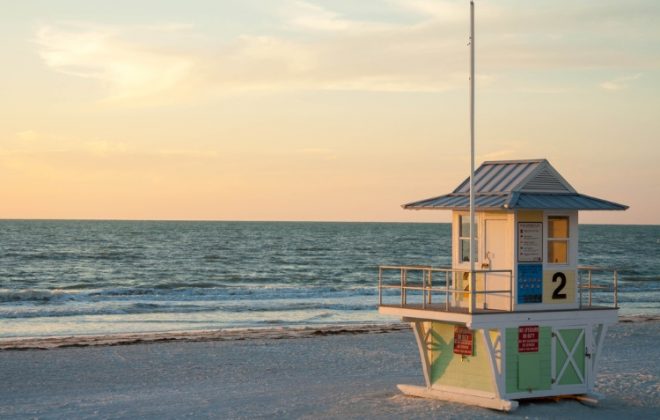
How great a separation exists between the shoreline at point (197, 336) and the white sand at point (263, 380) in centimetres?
46

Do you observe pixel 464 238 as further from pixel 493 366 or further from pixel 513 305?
pixel 493 366

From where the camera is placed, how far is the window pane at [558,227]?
17359mm

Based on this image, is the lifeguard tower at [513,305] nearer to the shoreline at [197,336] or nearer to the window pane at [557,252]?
the window pane at [557,252]

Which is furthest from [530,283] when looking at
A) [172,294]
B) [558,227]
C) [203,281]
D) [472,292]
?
[203,281]

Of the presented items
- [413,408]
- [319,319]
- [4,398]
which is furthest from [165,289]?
[413,408]

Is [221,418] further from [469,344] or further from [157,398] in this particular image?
[469,344]

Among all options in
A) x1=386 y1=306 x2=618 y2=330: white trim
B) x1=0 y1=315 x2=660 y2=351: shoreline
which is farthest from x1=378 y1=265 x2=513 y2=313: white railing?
x1=0 y1=315 x2=660 y2=351: shoreline

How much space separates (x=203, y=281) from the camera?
62.0 m

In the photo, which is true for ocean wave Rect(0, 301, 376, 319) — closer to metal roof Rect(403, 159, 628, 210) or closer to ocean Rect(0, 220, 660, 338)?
ocean Rect(0, 220, 660, 338)

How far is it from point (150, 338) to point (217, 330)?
137 inches

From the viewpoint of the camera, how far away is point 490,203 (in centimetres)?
1695

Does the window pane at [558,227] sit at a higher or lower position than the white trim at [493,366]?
higher

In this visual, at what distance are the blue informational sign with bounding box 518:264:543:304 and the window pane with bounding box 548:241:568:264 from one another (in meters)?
0.37

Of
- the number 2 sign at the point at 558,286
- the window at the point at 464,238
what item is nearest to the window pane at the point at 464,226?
the window at the point at 464,238
